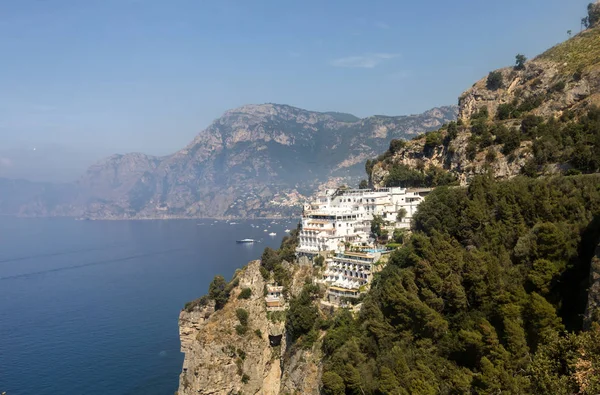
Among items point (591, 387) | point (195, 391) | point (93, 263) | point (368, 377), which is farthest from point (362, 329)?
point (93, 263)

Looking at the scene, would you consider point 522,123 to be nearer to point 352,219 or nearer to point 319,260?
point 352,219

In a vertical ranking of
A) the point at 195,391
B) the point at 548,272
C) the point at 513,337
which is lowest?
the point at 195,391

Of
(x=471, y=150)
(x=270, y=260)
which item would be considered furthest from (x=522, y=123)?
(x=270, y=260)

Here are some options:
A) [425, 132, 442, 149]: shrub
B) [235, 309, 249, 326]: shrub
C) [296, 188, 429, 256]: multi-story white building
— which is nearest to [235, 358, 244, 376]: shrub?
[235, 309, 249, 326]: shrub

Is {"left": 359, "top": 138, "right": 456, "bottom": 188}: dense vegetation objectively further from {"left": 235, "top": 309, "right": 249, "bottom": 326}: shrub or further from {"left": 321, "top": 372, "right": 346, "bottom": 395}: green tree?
{"left": 321, "top": 372, "right": 346, "bottom": 395}: green tree

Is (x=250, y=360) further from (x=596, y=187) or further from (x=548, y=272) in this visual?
(x=596, y=187)

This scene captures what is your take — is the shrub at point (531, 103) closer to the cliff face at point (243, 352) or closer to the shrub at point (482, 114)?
the shrub at point (482, 114)
